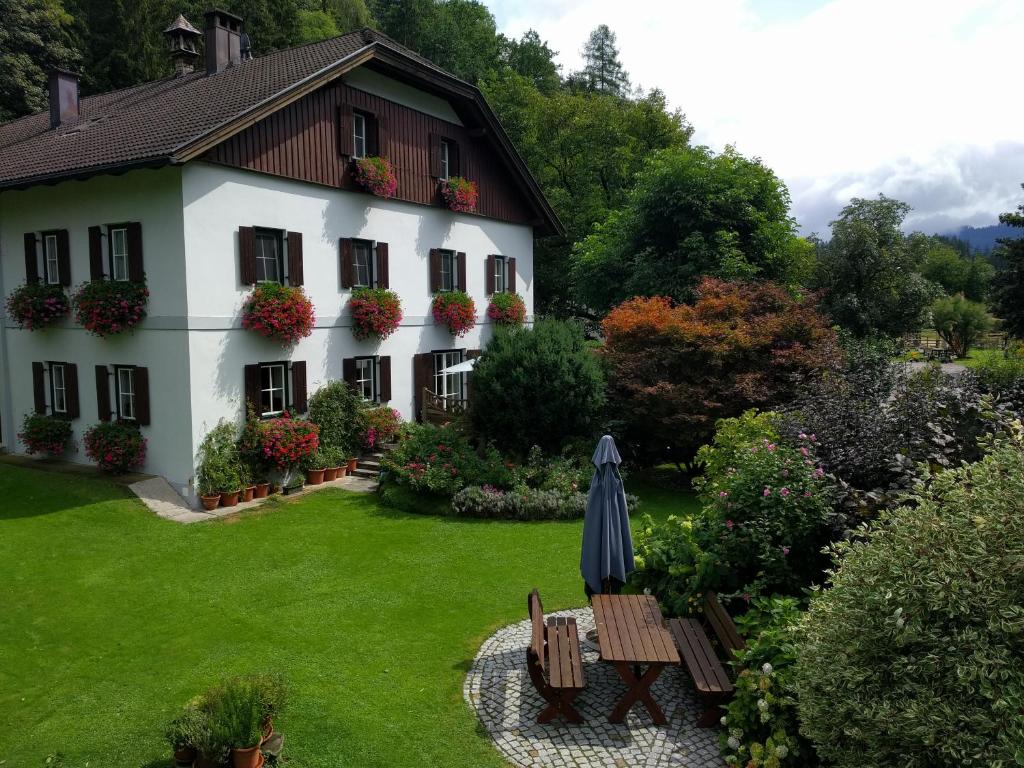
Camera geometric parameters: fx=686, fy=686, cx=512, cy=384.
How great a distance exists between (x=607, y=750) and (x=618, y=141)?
32222mm

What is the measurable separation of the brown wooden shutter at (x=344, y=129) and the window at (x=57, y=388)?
348 inches

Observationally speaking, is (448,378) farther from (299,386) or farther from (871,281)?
(871,281)

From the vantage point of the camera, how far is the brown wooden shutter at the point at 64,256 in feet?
53.5

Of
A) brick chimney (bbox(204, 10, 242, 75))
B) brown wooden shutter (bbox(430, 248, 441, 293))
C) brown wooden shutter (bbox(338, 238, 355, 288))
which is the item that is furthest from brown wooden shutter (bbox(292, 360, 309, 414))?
brick chimney (bbox(204, 10, 242, 75))

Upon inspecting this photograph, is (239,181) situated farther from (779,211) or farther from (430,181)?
(779,211)

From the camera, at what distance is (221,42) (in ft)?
67.6

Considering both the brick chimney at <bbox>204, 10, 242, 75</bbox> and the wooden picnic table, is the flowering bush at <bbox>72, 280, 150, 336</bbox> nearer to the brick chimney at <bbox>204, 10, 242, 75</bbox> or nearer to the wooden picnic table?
the brick chimney at <bbox>204, 10, 242, 75</bbox>

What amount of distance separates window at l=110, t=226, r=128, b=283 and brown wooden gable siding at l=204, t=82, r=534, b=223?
10.4ft

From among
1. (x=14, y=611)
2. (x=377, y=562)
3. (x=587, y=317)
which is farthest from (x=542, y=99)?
(x=14, y=611)

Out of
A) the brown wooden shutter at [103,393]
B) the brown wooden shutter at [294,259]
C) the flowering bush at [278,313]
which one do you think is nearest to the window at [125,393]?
the brown wooden shutter at [103,393]

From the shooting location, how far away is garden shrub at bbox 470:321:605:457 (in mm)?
15820

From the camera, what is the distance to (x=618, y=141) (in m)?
34.0

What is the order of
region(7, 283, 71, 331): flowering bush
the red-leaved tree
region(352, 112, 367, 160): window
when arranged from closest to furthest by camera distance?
the red-leaved tree, region(7, 283, 71, 331): flowering bush, region(352, 112, 367, 160): window

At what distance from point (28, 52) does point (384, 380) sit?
980 inches
